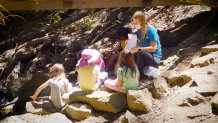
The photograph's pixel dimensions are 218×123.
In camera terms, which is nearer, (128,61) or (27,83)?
(128,61)

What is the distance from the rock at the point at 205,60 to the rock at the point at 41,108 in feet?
9.58

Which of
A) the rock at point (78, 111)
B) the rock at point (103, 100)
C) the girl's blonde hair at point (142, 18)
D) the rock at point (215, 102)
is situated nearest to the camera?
the rock at point (215, 102)

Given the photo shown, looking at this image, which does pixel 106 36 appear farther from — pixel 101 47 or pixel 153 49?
pixel 153 49

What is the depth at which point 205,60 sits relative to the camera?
20.5ft

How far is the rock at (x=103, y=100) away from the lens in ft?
19.1

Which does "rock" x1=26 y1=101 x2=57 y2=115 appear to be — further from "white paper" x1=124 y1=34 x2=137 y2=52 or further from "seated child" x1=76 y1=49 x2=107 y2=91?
"white paper" x1=124 y1=34 x2=137 y2=52

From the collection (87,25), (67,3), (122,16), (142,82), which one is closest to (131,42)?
(142,82)

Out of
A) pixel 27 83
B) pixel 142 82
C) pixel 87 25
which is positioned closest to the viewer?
pixel 142 82

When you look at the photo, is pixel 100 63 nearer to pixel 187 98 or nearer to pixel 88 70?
pixel 88 70

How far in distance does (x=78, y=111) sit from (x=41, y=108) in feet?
2.68

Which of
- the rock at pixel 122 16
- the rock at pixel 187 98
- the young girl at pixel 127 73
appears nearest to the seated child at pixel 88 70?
the young girl at pixel 127 73

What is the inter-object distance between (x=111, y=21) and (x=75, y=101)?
4843 millimetres

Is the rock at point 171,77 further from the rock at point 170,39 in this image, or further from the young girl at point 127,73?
the rock at point 170,39

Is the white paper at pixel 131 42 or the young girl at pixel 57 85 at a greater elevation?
the white paper at pixel 131 42
